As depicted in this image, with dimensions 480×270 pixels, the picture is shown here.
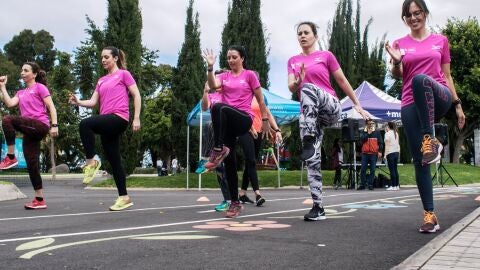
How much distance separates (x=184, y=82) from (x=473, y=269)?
23675mm

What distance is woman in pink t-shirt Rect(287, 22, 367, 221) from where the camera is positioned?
471 cm

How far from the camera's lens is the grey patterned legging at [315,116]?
4711 millimetres

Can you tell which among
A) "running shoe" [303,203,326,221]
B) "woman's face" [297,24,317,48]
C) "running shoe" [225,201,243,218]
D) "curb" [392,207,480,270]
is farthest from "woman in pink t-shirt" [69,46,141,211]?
"curb" [392,207,480,270]

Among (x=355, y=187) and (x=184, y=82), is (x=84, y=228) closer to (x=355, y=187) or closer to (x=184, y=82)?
(x=355, y=187)

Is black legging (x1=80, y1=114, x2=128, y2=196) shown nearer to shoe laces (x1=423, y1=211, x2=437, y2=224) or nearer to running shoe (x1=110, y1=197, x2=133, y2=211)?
running shoe (x1=110, y1=197, x2=133, y2=211)

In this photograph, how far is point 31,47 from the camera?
57.0 m

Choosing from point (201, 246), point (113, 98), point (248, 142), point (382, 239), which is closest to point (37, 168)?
point (113, 98)

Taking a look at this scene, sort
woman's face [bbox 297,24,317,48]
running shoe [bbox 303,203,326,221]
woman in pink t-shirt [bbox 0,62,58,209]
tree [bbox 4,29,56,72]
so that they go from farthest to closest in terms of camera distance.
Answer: tree [bbox 4,29,56,72]
woman in pink t-shirt [bbox 0,62,58,209]
woman's face [bbox 297,24,317,48]
running shoe [bbox 303,203,326,221]

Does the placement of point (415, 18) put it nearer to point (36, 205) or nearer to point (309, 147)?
point (309, 147)

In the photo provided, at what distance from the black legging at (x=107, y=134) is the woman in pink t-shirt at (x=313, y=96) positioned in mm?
2183

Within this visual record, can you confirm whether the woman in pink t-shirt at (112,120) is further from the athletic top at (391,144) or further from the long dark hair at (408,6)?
the athletic top at (391,144)

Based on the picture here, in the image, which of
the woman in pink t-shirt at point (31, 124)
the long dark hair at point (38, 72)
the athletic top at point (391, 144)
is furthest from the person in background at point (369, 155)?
the woman in pink t-shirt at point (31, 124)

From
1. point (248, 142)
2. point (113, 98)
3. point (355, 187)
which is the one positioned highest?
point (113, 98)

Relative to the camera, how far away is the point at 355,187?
549 inches
